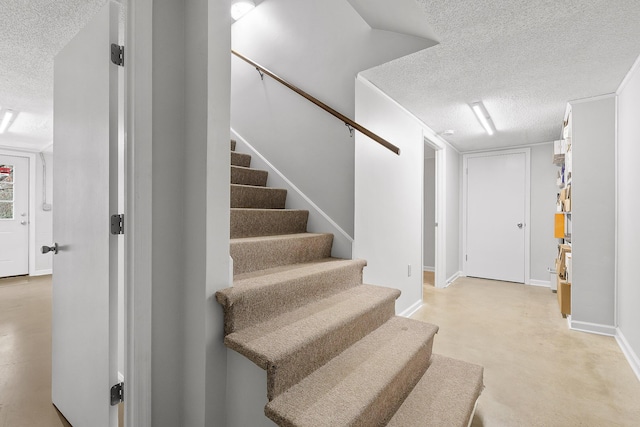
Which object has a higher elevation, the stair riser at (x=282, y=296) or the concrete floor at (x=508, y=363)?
the stair riser at (x=282, y=296)

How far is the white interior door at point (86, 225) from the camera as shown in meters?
1.33

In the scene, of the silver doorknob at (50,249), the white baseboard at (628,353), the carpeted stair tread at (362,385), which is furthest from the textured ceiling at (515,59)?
the silver doorknob at (50,249)

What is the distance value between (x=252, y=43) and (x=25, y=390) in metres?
3.32

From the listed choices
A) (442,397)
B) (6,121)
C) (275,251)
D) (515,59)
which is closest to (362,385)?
(442,397)

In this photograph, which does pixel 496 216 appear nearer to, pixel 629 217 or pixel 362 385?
pixel 629 217

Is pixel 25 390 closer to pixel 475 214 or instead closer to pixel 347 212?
pixel 347 212

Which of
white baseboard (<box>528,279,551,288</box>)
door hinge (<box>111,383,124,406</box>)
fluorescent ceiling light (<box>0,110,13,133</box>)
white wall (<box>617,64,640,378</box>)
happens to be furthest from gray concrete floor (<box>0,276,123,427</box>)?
white baseboard (<box>528,279,551,288</box>)

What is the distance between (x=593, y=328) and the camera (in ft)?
9.49

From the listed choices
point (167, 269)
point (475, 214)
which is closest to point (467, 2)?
point (167, 269)

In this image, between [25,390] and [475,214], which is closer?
[25,390]

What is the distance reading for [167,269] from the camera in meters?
1.42

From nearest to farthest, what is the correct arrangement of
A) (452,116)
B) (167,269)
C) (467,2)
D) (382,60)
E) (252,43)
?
(167,269), (467,2), (382,60), (252,43), (452,116)

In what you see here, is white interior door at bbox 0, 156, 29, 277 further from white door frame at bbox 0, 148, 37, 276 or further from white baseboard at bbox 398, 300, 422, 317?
white baseboard at bbox 398, 300, 422, 317

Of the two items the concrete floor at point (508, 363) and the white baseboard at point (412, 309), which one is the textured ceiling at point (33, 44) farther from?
the white baseboard at point (412, 309)
